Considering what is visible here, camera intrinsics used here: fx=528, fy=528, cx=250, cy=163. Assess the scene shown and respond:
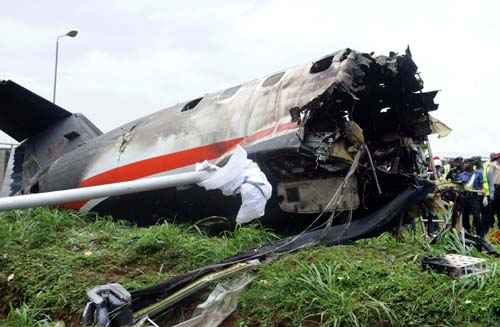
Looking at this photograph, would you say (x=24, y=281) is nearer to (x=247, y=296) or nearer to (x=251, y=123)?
(x=247, y=296)

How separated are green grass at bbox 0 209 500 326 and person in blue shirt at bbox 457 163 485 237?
15.2ft

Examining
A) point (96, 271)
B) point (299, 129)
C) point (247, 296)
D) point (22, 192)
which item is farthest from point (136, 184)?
point (22, 192)

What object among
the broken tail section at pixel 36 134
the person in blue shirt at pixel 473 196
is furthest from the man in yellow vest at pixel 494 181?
the broken tail section at pixel 36 134

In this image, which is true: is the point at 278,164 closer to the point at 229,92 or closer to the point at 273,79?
the point at 273,79

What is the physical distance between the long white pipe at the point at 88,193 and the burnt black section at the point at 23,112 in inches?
210

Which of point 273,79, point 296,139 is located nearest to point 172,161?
point 273,79

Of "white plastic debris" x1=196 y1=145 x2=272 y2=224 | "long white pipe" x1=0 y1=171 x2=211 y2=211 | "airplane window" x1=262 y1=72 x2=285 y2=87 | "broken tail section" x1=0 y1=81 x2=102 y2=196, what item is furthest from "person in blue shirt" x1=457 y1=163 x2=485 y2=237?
"broken tail section" x1=0 y1=81 x2=102 y2=196

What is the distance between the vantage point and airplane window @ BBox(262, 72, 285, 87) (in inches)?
270

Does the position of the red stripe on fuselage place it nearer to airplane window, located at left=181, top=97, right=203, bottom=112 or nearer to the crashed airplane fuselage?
the crashed airplane fuselage

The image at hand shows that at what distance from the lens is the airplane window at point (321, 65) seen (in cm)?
611

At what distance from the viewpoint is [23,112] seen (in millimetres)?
10359

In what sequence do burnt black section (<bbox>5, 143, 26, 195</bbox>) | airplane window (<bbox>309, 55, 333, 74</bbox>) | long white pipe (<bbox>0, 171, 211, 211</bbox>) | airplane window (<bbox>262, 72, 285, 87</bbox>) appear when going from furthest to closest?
burnt black section (<bbox>5, 143, 26, 195</bbox>), airplane window (<bbox>262, 72, 285, 87</bbox>), airplane window (<bbox>309, 55, 333, 74</bbox>), long white pipe (<bbox>0, 171, 211, 211</bbox>)

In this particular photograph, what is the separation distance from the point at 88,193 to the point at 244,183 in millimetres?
1527

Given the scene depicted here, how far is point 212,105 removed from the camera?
24.1 ft
